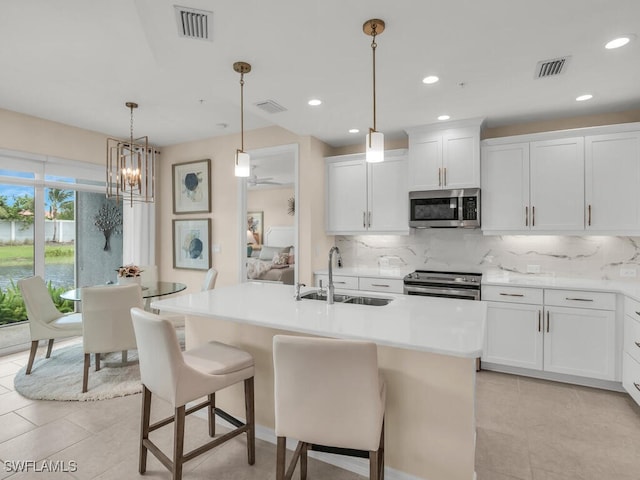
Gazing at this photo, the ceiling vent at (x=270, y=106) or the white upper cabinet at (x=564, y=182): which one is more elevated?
the ceiling vent at (x=270, y=106)

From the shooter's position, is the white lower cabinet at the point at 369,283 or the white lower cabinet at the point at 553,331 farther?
the white lower cabinet at the point at 369,283

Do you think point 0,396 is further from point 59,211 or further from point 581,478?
point 581,478

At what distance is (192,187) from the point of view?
523cm

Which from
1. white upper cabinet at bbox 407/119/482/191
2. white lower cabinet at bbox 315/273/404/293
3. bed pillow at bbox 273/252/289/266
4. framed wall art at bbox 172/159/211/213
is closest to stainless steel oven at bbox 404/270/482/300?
white lower cabinet at bbox 315/273/404/293

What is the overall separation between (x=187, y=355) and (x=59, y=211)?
371cm

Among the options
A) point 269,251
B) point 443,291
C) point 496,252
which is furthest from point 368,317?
point 269,251

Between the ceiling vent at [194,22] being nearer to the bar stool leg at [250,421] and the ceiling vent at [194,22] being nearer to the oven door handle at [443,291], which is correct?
the bar stool leg at [250,421]

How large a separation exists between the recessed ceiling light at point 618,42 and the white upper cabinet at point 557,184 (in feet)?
4.19

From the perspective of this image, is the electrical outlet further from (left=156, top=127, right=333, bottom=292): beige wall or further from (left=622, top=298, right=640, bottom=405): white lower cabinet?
(left=156, top=127, right=333, bottom=292): beige wall

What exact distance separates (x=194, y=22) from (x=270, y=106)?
130 cm

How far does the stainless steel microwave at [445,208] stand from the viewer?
371 centimetres

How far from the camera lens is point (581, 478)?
6.53ft

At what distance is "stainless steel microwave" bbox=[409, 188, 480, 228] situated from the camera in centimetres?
371

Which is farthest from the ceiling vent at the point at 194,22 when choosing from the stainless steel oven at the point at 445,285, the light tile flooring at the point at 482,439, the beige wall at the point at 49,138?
the beige wall at the point at 49,138
